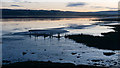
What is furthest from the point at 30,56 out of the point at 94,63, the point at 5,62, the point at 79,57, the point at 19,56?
the point at 94,63

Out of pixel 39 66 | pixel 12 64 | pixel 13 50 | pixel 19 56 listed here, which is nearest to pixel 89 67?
pixel 39 66

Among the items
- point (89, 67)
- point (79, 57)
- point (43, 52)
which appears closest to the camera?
point (89, 67)

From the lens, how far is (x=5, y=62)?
20844 millimetres

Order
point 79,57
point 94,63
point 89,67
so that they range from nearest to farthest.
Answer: point 89,67 → point 94,63 → point 79,57

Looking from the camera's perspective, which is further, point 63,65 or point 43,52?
point 43,52

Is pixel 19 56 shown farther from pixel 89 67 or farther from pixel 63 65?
pixel 89 67

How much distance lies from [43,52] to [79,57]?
525 centimetres

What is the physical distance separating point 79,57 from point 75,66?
4522mm

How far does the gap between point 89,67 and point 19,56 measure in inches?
354

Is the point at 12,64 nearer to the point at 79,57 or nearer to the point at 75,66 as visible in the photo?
the point at 75,66

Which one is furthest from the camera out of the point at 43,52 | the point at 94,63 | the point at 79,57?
the point at 43,52

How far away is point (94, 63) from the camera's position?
68.0 ft

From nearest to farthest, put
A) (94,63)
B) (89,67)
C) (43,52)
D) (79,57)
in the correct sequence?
(89,67), (94,63), (79,57), (43,52)

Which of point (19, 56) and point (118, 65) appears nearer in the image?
point (118, 65)
